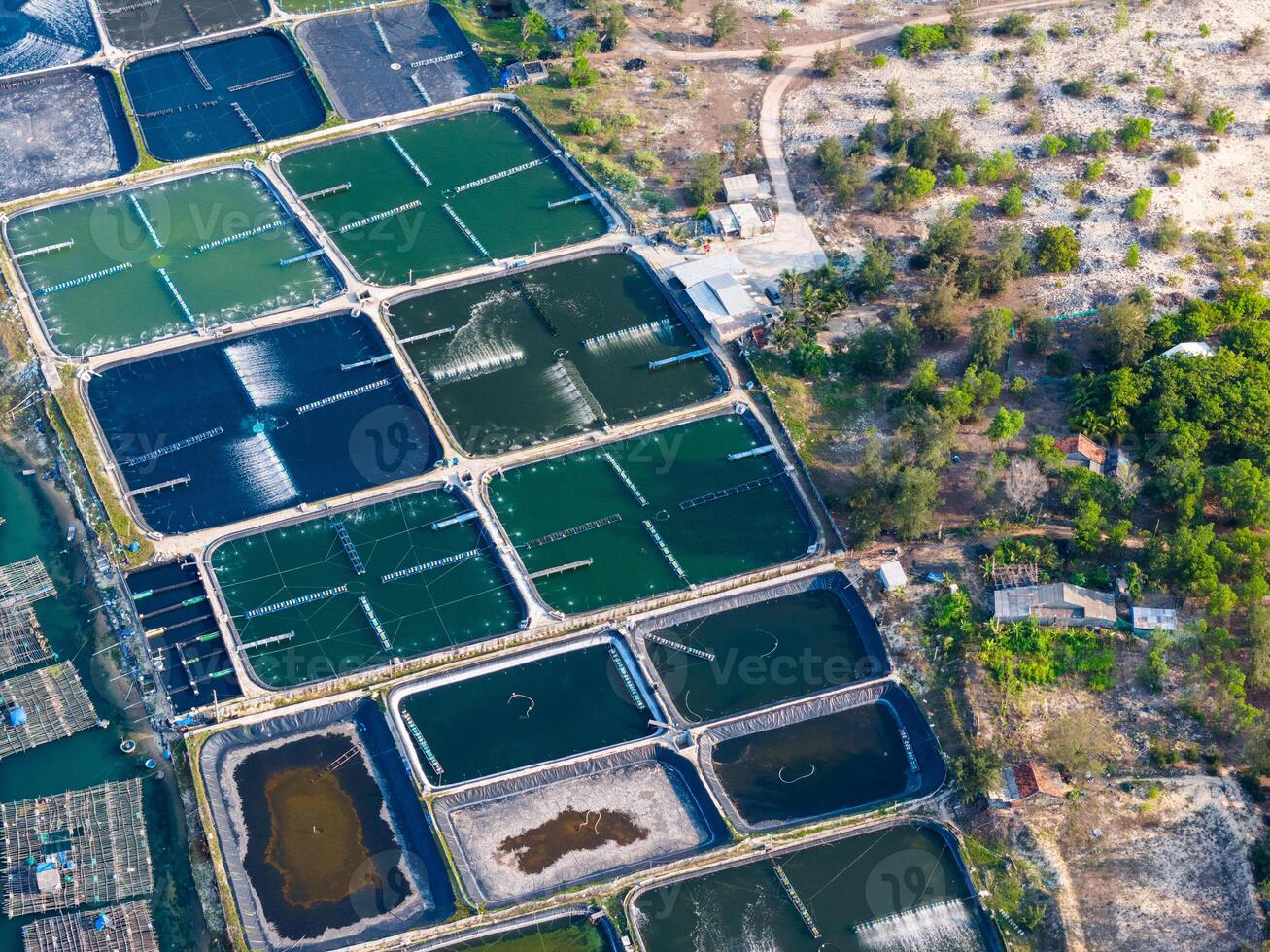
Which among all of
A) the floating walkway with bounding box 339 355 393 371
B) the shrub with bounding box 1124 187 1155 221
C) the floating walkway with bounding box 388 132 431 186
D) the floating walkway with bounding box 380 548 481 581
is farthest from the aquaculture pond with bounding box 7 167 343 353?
the shrub with bounding box 1124 187 1155 221

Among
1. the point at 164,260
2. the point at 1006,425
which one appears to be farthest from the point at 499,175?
the point at 1006,425

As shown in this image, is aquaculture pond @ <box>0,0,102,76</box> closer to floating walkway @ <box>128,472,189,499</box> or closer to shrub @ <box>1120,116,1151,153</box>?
floating walkway @ <box>128,472,189,499</box>

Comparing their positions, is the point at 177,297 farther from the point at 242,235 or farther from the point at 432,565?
the point at 432,565

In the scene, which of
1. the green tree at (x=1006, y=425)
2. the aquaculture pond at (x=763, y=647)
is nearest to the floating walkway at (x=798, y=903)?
the aquaculture pond at (x=763, y=647)

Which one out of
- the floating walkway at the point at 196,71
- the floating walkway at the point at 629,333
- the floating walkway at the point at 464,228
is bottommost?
the floating walkway at the point at 629,333

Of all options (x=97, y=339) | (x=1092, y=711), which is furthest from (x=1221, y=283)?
(x=97, y=339)

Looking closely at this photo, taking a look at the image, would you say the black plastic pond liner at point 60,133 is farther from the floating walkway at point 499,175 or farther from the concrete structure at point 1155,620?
the concrete structure at point 1155,620
